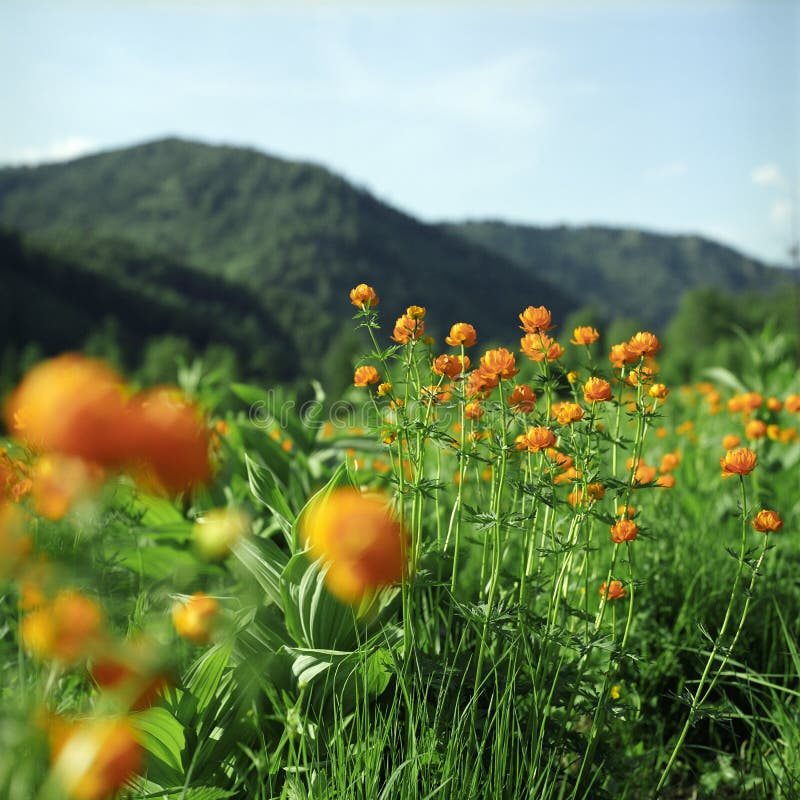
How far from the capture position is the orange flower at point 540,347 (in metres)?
1.37

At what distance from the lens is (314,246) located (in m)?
97.2

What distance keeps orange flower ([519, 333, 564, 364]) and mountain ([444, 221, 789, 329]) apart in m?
122

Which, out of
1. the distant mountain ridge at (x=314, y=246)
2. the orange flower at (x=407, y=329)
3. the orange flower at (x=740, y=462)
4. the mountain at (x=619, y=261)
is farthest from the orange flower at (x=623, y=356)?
the mountain at (x=619, y=261)

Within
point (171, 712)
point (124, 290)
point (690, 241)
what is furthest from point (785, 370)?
point (690, 241)

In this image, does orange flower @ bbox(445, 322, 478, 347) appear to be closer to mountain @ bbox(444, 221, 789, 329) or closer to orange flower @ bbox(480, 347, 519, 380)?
orange flower @ bbox(480, 347, 519, 380)

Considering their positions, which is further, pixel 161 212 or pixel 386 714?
pixel 161 212

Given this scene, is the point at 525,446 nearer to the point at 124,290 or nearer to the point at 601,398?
the point at 601,398

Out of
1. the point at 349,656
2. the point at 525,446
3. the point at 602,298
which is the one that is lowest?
the point at 349,656

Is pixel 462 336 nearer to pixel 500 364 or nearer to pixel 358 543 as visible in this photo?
pixel 500 364

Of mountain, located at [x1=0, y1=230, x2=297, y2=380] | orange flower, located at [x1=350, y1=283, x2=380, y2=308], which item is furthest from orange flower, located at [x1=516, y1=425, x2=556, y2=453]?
mountain, located at [x1=0, y1=230, x2=297, y2=380]

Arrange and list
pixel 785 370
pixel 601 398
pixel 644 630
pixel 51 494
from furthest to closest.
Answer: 1. pixel 785 370
2. pixel 644 630
3. pixel 601 398
4. pixel 51 494

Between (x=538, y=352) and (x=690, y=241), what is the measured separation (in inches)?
5971

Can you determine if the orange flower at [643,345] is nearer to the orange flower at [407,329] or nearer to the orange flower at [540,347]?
the orange flower at [540,347]

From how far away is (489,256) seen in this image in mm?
114125
